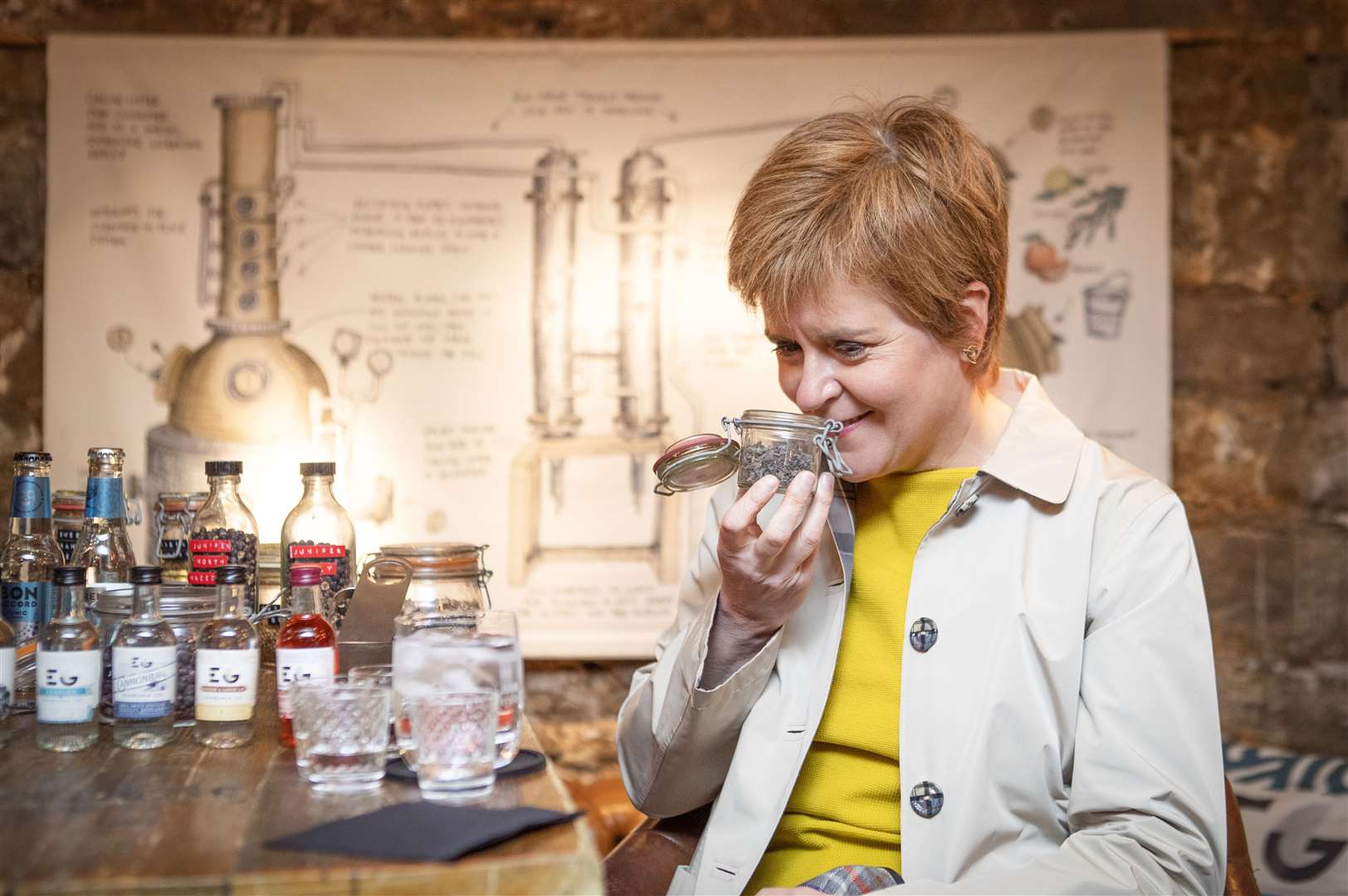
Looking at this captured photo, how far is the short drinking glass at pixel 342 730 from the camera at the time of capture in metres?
1.13

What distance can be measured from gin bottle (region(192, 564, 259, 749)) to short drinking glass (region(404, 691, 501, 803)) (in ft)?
0.87

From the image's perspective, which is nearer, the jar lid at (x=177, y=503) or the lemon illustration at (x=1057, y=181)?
the jar lid at (x=177, y=503)

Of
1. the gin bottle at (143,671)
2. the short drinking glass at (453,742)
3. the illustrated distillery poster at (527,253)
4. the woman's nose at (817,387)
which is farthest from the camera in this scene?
the illustrated distillery poster at (527,253)

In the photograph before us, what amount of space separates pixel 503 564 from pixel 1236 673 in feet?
6.02

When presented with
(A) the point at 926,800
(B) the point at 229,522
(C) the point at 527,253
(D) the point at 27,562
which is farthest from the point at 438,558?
(C) the point at 527,253

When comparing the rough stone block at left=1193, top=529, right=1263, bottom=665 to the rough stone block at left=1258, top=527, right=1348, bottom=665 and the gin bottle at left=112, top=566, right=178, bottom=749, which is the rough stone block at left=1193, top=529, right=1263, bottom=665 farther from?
the gin bottle at left=112, top=566, right=178, bottom=749

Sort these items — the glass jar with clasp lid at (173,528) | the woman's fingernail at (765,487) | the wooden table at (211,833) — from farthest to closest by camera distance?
the glass jar with clasp lid at (173,528)
the woman's fingernail at (765,487)
the wooden table at (211,833)

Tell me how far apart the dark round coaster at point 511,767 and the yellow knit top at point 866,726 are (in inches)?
16.8

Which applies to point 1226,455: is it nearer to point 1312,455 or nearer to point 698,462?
point 1312,455

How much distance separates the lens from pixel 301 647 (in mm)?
1271

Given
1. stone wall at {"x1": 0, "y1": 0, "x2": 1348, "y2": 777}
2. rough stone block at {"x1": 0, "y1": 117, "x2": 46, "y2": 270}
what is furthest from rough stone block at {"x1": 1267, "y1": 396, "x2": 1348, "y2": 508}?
rough stone block at {"x1": 0, "y1": 117, "x2": 46, "y2": 270}

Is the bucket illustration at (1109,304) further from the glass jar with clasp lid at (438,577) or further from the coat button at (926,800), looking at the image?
the glass jar with clasp lid at (438,577)

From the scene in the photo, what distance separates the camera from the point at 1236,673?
9.70 feet

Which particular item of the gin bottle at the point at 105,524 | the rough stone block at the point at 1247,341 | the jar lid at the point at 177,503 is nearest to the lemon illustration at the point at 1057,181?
the rough stone block at the point at 1247,341
